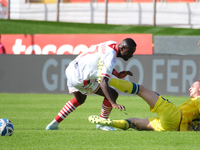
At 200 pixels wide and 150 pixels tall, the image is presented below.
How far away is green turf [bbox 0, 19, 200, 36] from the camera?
26041 mm

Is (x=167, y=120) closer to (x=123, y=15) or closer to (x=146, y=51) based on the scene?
(x=146, y=51)

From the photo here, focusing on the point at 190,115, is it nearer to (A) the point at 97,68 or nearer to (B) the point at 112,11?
(A) the point at 97,68

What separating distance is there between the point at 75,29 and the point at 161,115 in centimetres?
2124

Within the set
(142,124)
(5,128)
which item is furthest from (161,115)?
(5,128)

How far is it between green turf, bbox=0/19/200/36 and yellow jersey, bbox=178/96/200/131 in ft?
63.6

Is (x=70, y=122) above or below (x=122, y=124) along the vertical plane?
below

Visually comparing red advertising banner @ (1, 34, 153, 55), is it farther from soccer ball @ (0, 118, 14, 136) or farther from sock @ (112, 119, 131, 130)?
soccer ball @ (0, 118, 14, 136)

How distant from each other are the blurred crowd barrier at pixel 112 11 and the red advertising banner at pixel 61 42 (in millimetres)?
8226

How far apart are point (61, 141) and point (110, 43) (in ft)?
6.04

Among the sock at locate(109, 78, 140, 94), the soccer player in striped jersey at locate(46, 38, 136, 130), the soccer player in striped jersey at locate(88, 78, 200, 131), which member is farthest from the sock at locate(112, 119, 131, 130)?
the sock at locate(109, 78, 140, 94)

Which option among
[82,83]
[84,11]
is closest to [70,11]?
[84,11]

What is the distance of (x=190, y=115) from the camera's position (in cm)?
625

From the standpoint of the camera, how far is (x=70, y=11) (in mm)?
31875

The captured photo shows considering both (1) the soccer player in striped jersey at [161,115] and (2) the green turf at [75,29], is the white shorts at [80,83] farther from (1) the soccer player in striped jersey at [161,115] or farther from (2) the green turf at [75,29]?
(2) the green turf at [75,29]
